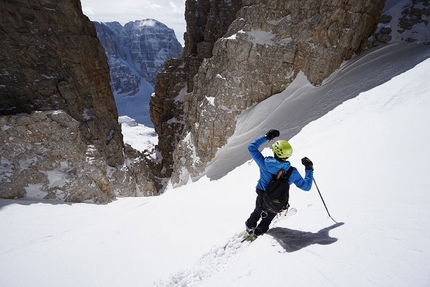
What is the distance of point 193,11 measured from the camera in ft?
131

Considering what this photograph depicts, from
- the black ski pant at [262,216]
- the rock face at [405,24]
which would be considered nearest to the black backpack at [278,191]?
the black ski pant at [262,216]

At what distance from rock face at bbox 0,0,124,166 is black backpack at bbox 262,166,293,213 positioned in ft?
71.6

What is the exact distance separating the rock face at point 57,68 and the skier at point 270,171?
2144 centimetres

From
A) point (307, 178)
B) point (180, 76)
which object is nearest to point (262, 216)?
point (307, 178)

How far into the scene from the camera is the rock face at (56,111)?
13.5 metres

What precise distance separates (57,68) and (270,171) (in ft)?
80.8

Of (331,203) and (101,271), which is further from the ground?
(331,203)

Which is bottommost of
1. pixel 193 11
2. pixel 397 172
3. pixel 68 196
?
pixel 68 196

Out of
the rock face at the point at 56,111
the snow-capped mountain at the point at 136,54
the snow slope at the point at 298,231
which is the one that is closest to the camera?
the snow slope at the point at 298,231

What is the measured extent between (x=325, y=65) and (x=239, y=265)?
1740 cm

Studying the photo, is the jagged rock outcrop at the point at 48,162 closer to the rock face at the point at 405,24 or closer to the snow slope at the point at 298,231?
the snow slope at the point at 298,231

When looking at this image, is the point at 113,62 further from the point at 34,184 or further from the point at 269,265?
the point at 269,265

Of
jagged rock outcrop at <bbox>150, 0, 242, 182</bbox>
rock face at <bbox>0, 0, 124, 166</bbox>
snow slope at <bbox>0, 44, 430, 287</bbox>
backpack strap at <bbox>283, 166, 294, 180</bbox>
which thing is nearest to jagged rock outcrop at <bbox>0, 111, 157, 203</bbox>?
snow slope at <bbox>0, 44, 430, 287</bbox>

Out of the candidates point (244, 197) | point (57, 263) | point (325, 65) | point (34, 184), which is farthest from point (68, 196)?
point (325, 65)
